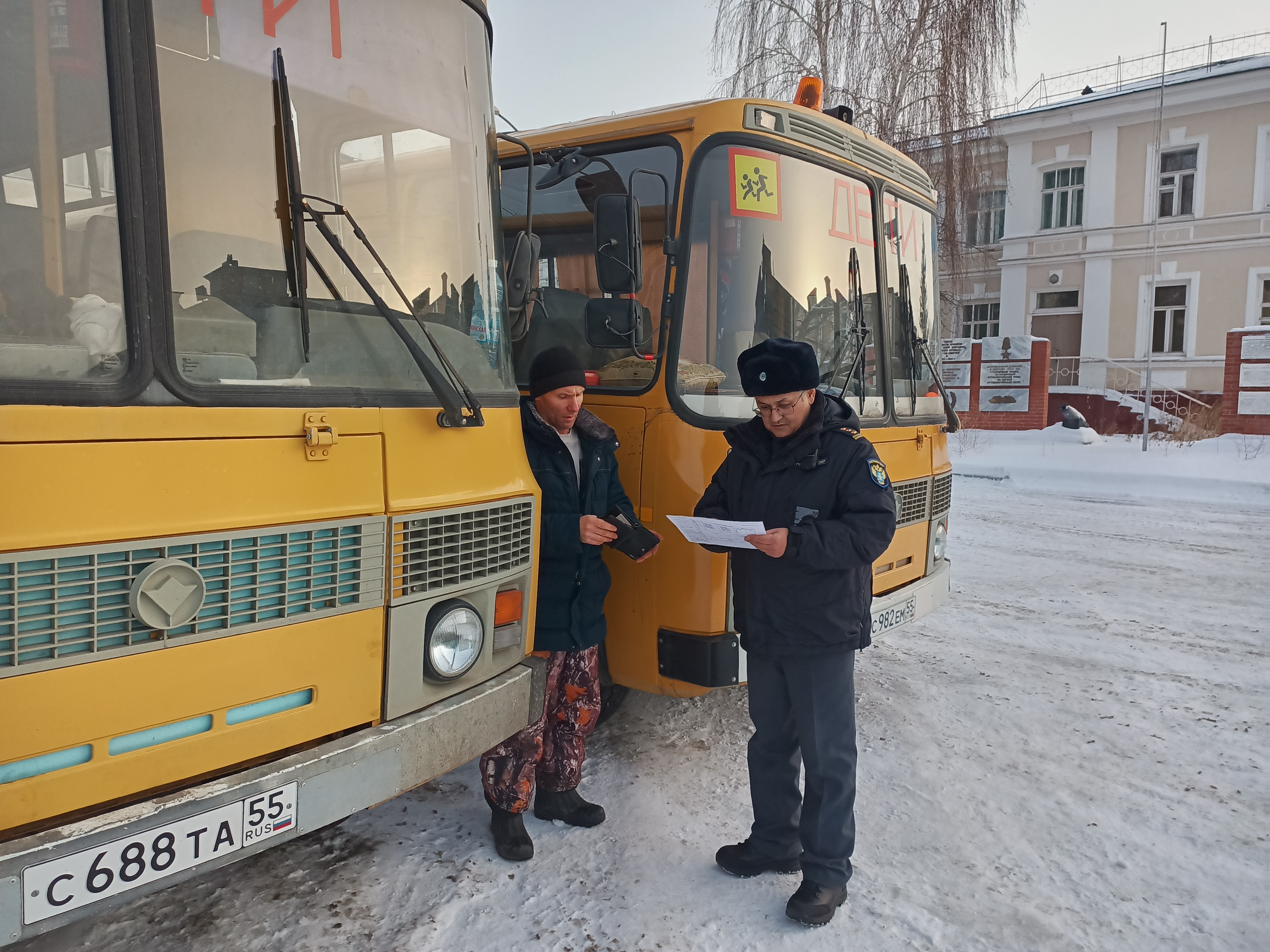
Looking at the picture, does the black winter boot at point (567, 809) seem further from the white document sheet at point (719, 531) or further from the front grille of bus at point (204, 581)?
the front grille of bus at point (204, 581)

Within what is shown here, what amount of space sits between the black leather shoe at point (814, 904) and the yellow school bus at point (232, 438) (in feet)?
3.64

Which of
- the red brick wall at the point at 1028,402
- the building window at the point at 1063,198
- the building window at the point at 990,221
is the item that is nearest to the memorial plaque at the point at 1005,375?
the red brick wall at the point at 1028,402

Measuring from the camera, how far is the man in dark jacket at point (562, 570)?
3.25 meters

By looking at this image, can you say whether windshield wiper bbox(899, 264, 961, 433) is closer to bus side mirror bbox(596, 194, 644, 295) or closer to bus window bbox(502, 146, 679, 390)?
bus window bbox(502, 146, 679, 390)

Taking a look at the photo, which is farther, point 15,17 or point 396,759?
point 396,759

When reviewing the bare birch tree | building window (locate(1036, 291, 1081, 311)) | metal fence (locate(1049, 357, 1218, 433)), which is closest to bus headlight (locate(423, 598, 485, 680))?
the bare birch tree

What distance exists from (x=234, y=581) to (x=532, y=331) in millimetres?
2346

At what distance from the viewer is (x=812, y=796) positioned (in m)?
2.92

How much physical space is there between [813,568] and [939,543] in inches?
94.4

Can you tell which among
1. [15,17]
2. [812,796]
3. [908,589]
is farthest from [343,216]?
[908,589]

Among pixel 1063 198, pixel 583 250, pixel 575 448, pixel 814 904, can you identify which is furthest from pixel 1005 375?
pixel 814 904

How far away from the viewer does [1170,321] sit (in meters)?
23.5

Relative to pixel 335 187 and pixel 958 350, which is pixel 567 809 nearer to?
pixel 335 187

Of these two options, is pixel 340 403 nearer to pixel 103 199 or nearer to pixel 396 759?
pixel 103 199
